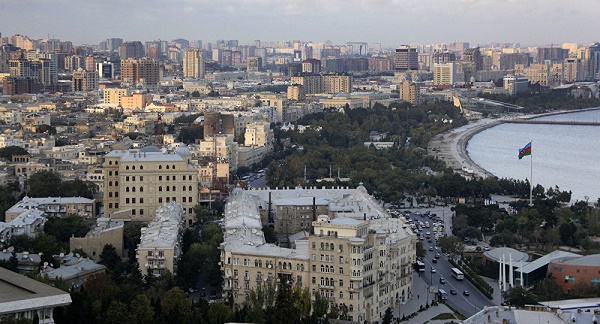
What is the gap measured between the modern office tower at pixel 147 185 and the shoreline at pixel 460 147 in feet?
25.0

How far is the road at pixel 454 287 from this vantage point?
34.3 ft

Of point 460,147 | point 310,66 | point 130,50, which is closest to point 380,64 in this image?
point 310,66

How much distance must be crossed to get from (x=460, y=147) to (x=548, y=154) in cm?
223

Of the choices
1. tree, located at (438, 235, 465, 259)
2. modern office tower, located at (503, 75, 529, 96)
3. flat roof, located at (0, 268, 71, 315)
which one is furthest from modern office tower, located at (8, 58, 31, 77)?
flat roof, located at (0, 268, 71, 315)

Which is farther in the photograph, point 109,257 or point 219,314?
point 109,257

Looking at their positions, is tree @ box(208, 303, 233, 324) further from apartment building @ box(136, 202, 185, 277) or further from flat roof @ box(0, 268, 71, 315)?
apartment building @ box(136, 202, 185, 277)

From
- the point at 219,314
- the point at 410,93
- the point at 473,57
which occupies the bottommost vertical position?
the point at 219,314

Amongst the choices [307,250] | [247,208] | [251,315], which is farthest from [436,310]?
[247,208]

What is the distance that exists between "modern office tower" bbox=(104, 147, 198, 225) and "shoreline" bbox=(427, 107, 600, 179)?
761cm

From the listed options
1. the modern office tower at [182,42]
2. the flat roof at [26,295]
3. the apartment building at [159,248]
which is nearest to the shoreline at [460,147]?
the apartment building at [159,248]

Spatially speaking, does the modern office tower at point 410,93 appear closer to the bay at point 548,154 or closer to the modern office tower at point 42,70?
the bay at point 548,154

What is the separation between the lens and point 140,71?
43.2m

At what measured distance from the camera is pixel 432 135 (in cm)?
3022

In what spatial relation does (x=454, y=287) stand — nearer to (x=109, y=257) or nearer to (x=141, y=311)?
(x=109, y=257)
